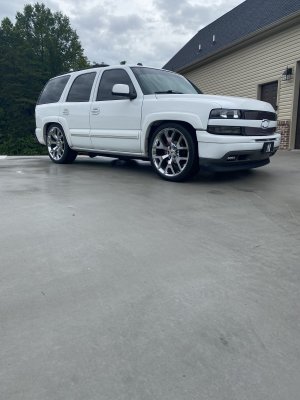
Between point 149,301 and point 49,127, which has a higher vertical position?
point 49,127

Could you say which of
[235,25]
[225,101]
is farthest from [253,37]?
[225,101]

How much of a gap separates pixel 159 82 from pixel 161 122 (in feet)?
2.94

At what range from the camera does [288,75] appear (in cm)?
1135

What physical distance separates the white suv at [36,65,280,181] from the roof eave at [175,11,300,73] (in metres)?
6.79

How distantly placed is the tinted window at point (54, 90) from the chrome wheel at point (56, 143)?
624 millimetres

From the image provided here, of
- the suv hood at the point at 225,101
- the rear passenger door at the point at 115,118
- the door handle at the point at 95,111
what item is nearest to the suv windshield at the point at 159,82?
the rear passenger door at the point at 115,118

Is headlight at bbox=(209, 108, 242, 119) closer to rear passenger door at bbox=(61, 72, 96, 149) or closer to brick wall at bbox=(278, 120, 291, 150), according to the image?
rear passenger door at bbox=(61, 72, 96, 149)

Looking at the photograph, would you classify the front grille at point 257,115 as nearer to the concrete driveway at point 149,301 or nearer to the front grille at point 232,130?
the front grille at point 232,130

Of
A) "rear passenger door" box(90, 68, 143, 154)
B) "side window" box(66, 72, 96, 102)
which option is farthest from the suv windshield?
"side window" box(66, 72, 96, 102)

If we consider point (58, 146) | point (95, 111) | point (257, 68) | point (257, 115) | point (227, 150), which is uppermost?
point (257, 68)

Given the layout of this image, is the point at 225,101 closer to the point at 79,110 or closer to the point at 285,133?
the point at 79,110

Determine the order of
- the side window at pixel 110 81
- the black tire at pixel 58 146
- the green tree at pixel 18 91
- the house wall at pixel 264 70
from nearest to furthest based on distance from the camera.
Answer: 1. the side window at pixel 110 81
2. the black tire at pixel 58 146
3. the house wall at pixel 264 70
4. the green tree at pixel 18 91

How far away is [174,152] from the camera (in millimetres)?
5180

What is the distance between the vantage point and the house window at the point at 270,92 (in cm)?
1241
